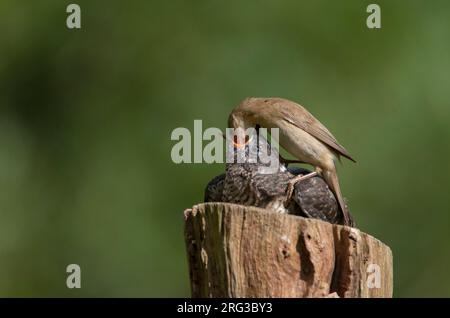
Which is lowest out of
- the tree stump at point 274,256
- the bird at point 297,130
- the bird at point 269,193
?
the tree stump at point 274,256

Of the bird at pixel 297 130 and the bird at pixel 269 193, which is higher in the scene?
the bird at pixel 297 130

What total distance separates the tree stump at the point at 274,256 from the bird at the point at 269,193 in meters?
1.08

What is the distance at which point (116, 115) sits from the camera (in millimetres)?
13602

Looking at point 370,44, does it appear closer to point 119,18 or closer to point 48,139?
point 119,18

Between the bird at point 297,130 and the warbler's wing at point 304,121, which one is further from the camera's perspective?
the warbler's wing at point 304,121

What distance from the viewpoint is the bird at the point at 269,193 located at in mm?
6922

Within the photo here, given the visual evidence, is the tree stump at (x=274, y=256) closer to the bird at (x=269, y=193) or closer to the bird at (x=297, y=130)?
the bird at (x=269, y=193)

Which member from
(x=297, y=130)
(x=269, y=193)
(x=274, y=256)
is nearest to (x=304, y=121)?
(x=297, y=130)

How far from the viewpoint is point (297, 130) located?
798 centimetres

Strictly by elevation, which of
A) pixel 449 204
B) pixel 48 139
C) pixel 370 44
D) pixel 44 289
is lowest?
pixel 44 289

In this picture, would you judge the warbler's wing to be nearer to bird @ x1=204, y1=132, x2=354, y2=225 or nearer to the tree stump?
bird @ x1=204, y1=132, x2=354, y2=225

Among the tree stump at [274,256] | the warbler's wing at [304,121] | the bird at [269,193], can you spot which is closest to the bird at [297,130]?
the warbler's wing at [304,121]

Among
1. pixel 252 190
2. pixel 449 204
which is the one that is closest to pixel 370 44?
pixel 449 204

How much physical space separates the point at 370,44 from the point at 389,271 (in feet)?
23.6
